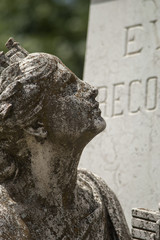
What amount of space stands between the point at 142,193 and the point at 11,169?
184 cm

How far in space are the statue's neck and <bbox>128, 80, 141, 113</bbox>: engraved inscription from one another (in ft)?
6.13

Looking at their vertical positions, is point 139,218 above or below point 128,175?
above

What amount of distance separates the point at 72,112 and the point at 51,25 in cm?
955

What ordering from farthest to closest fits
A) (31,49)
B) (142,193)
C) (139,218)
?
(31,49) < (142,193) < (139,218)

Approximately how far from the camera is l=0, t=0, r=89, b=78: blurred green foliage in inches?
493

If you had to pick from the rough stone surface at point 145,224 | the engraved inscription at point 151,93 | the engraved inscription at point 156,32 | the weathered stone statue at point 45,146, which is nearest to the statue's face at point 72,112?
the weathered stone statue at point 45,146

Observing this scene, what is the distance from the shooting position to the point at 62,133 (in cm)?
409

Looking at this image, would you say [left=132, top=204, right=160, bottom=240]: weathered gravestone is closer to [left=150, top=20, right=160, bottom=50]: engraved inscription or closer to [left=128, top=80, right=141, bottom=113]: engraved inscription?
[left=128, top=80, right=141, bottom=113]: engraved inscription

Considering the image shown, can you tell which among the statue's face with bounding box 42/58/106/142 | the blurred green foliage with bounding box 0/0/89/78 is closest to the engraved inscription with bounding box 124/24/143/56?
the statue's face with bounding box 42/58/106/142

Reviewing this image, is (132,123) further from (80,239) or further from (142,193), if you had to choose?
(80,239)

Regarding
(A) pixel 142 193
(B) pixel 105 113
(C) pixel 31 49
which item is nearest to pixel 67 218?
(A) pixel 142 193

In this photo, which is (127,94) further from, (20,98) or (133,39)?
(20,98)

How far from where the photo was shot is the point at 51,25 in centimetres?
1354

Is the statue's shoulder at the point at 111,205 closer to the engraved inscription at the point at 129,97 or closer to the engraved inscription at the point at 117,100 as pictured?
the engraved inscription at the point at 129,97
